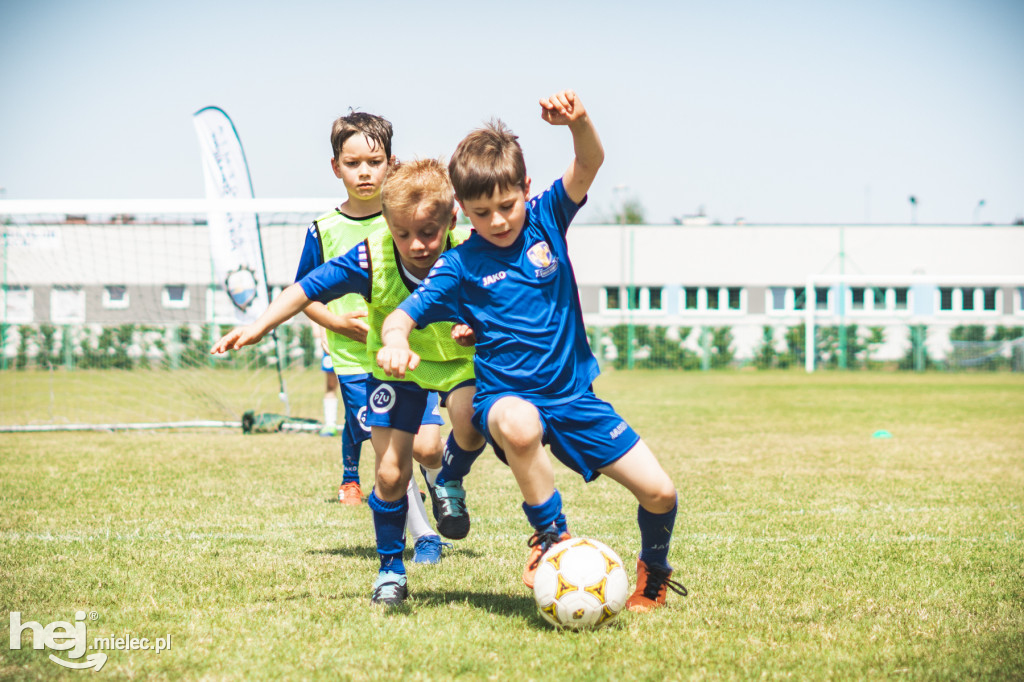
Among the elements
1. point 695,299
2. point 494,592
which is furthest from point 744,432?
point 695,299

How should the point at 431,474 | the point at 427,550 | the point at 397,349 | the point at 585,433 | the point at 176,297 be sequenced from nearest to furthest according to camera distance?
the point at 397,349 < the point at 585,433 < the point at 427,550 < the point at 431,474 < the point at 176,297

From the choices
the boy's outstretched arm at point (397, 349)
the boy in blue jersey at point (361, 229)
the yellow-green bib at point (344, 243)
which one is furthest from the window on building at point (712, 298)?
the boy's outstretched arm at point (397, 349)

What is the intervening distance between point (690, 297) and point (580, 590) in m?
38.2

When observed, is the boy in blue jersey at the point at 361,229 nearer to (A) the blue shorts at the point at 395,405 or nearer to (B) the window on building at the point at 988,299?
(A) the blue shorts at the point at 395,405

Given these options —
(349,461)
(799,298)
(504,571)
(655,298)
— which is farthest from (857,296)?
(504,571)

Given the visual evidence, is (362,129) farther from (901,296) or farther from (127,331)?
(901,296)

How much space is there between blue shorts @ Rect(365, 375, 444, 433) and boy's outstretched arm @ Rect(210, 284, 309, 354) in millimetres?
444

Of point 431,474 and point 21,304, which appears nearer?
point 431,474

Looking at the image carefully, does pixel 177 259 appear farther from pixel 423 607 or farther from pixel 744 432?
pixel 423 607

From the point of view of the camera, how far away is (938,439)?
10.5 m

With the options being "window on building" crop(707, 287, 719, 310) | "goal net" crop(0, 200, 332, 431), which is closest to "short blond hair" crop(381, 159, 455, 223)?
"goal net" crop(0, 200, 332, 431)

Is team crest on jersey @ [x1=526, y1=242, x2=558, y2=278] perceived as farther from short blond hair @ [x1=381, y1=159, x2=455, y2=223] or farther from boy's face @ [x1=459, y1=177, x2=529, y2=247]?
short blond hair @ [x1=381, y1=159, x2=455, y2=223]

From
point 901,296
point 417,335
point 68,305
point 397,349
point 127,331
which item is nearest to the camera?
point 397,349

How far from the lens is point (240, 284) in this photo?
10.9m
